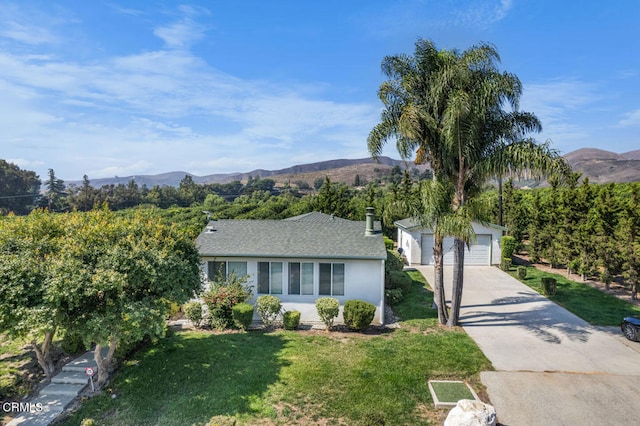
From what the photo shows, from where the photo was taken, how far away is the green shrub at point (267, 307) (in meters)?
13.0

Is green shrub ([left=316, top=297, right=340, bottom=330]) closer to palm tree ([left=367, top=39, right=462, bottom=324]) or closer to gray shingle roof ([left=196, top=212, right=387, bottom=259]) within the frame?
gray shingle roof ([left=196, top=212, right=387, bottom=259])

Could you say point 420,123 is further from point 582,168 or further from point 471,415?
point 582,168

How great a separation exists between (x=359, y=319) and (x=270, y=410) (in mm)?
5209

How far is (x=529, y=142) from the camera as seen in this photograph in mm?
11477

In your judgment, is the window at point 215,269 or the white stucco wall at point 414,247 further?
the white stucco wall at point 414,247

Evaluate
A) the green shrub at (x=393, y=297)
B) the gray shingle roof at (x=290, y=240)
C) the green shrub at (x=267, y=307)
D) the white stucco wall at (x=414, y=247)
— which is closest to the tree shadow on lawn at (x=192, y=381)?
the green shrub at (x=267, y=307)

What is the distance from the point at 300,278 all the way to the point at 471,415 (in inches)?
311

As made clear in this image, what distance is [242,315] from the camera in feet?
40.9

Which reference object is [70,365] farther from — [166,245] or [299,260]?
→ [299,260]

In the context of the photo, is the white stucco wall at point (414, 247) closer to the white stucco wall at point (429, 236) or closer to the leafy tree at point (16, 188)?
the white stucco wall at point (429, 236)

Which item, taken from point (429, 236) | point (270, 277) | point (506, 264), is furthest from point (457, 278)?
point (506, 264)

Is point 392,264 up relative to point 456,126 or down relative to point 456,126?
down

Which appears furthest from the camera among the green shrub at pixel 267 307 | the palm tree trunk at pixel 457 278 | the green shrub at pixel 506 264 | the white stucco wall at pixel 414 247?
the white stucco wall at pixel 414 247

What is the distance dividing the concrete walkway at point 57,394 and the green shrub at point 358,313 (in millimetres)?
7720
